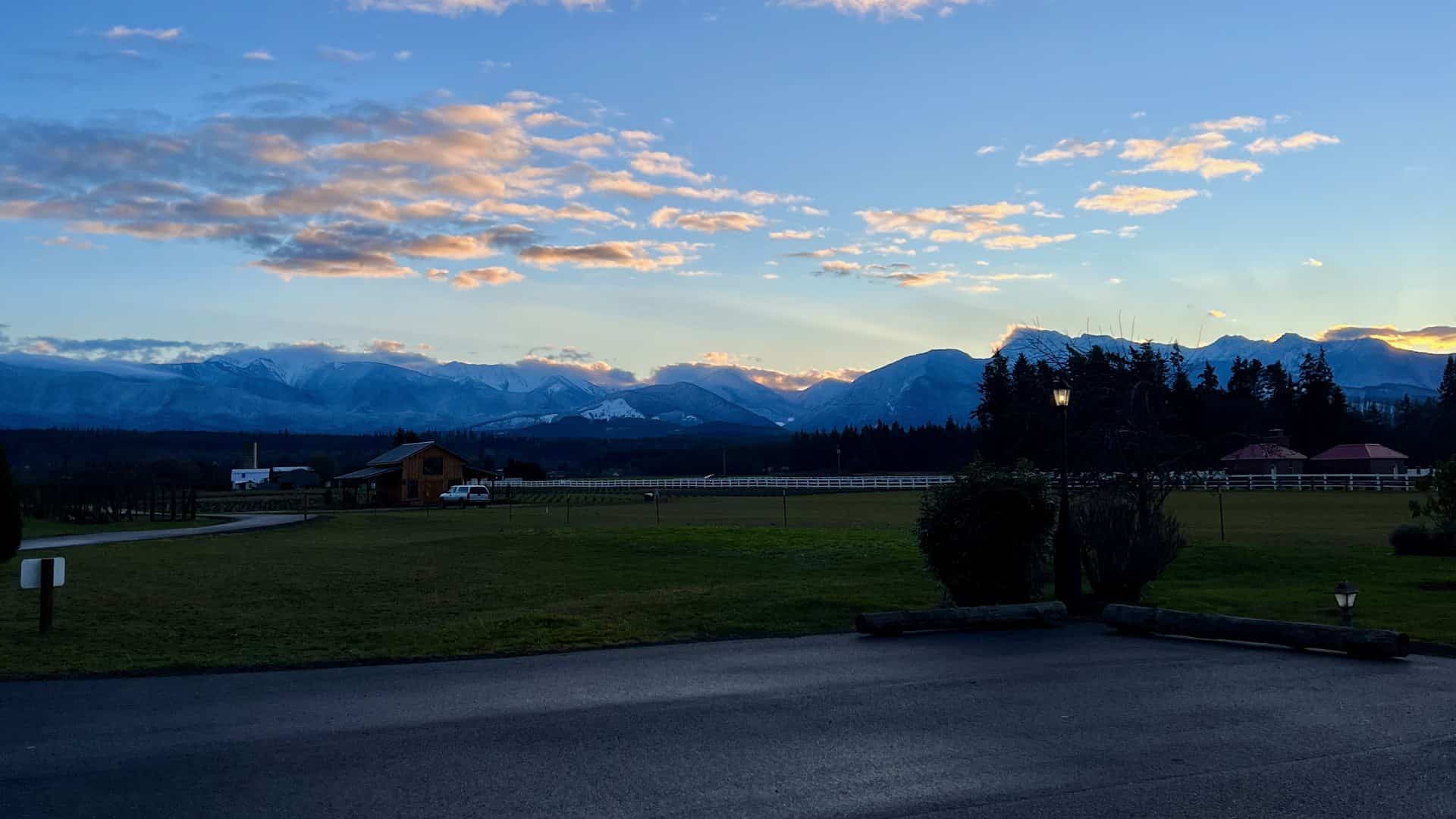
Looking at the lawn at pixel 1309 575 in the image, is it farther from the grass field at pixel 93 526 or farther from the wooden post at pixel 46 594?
the grass field at pixel 93 526

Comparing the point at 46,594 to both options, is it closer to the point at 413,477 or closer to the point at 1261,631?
the point at 1261,631

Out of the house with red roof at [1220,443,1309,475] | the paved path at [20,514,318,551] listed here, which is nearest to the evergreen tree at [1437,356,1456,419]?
the house with red roof at [1220,443,1309,475]

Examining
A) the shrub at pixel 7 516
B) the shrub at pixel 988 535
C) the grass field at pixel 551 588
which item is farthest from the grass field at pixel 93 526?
the shrub at pixel 988 535

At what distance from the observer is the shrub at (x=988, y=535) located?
1598 cm

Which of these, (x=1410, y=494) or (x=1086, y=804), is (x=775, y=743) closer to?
(x=1086, y=804)

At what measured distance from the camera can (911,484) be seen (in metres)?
80.9

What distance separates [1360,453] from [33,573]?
→ 9796 cm

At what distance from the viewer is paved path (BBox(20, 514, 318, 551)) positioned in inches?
1398

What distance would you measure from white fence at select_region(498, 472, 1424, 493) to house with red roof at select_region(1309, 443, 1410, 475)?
2609cm

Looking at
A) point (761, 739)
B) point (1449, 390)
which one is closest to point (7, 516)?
point (761, 739)

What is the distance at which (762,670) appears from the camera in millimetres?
11844

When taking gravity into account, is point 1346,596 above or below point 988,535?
below

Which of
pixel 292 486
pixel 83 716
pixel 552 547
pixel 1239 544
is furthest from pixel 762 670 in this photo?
pixel 292 486

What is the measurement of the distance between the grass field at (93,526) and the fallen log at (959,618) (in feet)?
118
